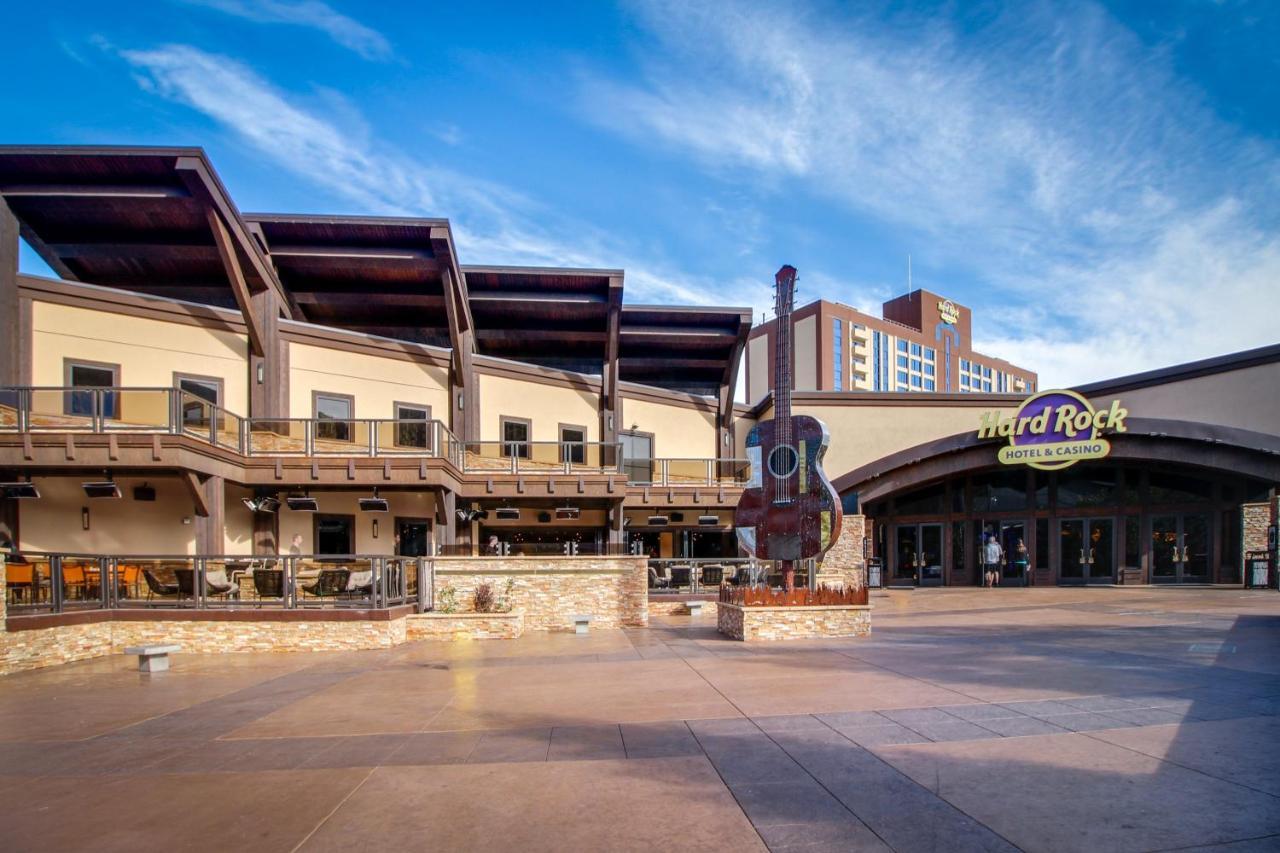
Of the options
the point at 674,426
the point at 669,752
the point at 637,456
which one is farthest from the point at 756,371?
the point at 669,752

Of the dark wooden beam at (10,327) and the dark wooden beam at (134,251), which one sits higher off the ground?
the dark wooden beam at (134,251)

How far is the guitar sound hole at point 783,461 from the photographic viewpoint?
1736 centimetres

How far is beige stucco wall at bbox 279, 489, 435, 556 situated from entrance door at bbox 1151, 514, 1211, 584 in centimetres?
2383

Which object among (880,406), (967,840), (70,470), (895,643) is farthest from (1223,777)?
(880,406)

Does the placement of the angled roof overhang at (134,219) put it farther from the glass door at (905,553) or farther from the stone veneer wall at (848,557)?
the glass door at (905,553)

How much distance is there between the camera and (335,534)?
21.1m

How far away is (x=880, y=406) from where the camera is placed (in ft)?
92.9

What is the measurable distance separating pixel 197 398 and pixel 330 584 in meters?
5.70

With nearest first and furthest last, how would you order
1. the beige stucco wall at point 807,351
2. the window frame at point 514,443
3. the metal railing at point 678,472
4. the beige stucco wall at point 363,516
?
the beige stucco wall at point 363,516
the window frame at point 514,443
the metal railing at point 678,472
the beige stucco wall at point 807,351

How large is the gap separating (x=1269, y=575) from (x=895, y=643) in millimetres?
16337

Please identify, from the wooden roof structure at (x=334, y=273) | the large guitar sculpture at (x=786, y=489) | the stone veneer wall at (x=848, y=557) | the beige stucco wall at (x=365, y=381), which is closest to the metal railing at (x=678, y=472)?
the wooden roof structure at (x=334, y=273)

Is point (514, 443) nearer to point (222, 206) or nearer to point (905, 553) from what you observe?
point (222, 206)

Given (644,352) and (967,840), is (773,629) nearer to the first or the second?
(967,840)

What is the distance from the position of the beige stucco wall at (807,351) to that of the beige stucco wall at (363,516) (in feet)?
288
